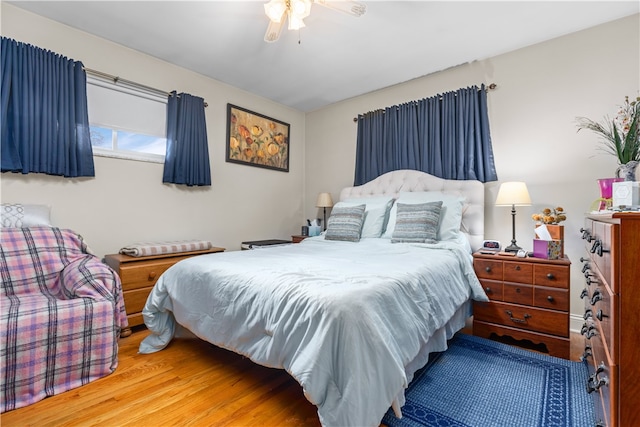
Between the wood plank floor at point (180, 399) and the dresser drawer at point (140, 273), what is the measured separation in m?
0.66

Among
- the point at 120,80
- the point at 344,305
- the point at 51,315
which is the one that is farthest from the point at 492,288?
the point at 120,80

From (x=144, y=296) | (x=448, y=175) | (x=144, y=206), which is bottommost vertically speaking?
(x=144, y=296)

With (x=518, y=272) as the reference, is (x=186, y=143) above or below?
above

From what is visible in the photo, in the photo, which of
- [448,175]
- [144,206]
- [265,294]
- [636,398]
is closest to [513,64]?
[448,175]

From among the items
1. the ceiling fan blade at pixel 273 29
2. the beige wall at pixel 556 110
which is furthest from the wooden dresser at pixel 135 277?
the beige wall at pixel 556 110

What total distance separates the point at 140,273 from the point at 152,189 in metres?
0.93

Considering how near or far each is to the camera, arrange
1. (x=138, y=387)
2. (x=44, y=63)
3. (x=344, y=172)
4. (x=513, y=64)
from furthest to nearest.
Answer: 1. (x=344, y=172)
2. (x=513, y=64)
3. (x=44, y=63)
4. (x=138, y=387)

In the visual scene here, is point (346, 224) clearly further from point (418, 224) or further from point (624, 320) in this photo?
point (624, 320)

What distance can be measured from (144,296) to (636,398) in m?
3.02

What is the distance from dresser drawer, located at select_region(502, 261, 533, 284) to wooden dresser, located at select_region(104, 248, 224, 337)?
2915mm

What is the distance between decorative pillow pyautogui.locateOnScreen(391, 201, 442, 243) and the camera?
247 centimetres

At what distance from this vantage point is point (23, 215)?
2.17m

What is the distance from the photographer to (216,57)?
2.97 metres

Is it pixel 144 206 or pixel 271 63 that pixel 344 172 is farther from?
pixel 144 206
